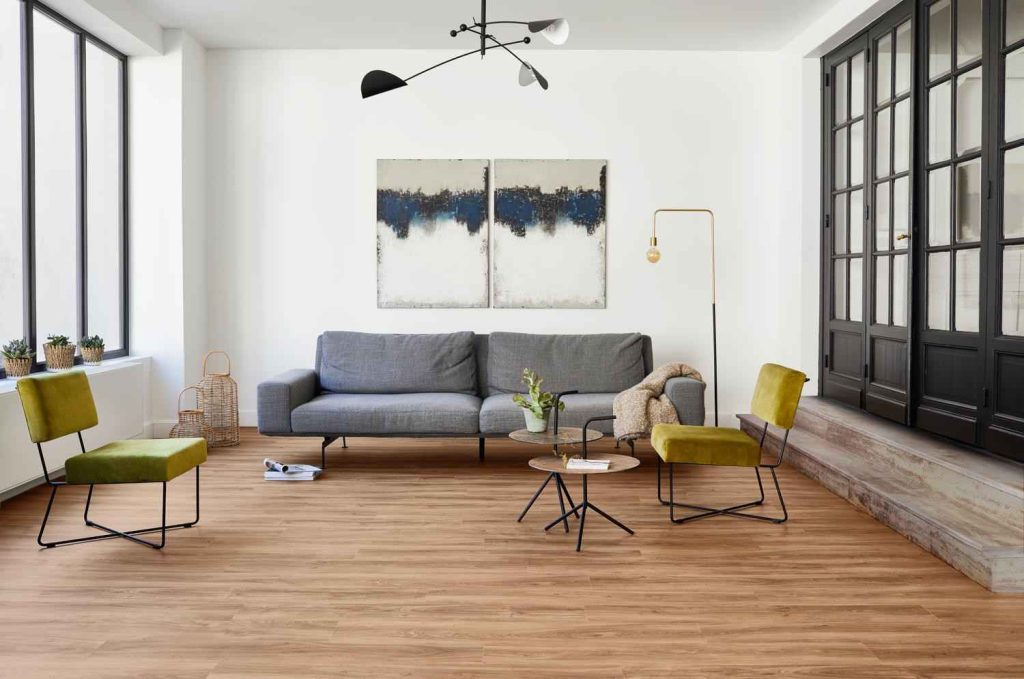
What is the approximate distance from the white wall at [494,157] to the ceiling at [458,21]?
23 centimetres

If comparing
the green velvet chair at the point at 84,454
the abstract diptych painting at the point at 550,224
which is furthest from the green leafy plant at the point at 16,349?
the abstract diptych painting at the point at 550,224

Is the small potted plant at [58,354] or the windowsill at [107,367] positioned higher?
the small potted plant at [58,354]

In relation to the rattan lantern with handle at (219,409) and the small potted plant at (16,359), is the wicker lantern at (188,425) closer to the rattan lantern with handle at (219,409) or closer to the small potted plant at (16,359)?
the rattan lantern with handle at (219,409)

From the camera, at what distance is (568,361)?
6.05 m

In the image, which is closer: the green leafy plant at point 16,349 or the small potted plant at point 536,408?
the small potted plant at point 536,408

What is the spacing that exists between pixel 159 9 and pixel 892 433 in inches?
218

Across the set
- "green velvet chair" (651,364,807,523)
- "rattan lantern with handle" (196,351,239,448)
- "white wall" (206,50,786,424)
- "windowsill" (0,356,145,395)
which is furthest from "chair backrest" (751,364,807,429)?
"rattan lantern with handle" (196,351,239,448)

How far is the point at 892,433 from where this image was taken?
4.87 m

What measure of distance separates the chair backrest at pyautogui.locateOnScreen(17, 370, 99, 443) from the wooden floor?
535 millimetres

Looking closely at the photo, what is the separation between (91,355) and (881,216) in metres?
5.27

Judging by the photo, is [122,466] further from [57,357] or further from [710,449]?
[710,449]

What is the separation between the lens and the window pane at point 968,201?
4.34 meters

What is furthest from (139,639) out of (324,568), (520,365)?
(520,365)

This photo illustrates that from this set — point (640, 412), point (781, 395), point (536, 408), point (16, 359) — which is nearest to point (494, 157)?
point (640, 412)
